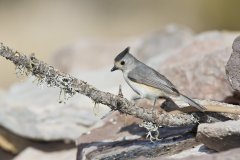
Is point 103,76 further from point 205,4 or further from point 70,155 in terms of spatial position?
point 205,4

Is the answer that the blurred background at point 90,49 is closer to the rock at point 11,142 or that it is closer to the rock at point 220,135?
the rock at point 11,142

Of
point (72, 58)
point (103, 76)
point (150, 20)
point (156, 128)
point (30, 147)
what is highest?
point (150, 20)

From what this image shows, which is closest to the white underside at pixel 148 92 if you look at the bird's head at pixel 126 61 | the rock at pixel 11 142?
the bird's head at pixel 126 61

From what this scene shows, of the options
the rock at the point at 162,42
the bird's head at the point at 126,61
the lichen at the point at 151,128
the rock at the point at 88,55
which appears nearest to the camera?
the lichen at the point at 151,128

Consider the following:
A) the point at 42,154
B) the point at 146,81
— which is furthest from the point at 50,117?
the point at 146,81

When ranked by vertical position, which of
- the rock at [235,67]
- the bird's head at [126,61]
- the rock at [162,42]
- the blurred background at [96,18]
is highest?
the blurred background at [96,18]

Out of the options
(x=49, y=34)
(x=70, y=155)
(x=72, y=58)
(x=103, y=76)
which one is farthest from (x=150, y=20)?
(x=70, y=155)

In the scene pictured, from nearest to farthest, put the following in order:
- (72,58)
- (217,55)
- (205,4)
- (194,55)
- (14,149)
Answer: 1. (217,55)
2. (194,55)
3. (14,149)
4. (72,58)
5. (205,4)
